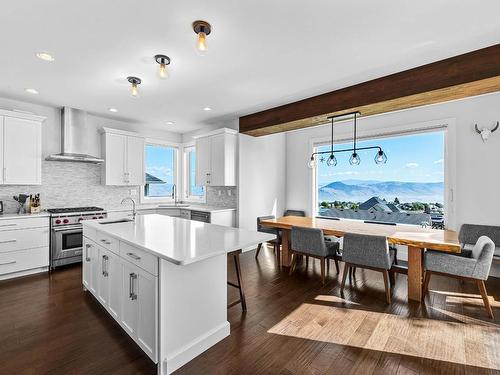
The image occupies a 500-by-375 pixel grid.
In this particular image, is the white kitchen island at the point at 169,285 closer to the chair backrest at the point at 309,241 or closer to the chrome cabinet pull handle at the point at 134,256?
the chrome cabinet pull handle at the point at 134,256

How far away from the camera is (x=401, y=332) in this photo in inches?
89.5

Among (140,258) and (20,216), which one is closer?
(140,258)

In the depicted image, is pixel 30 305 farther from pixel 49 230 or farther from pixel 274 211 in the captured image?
pixel 274 211

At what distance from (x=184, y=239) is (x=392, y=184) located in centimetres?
425

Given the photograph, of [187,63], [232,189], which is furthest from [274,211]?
[187,63]

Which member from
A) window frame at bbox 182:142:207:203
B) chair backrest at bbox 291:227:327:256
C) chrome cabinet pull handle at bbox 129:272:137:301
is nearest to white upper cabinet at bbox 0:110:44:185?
window frame at bbox 182:142:207:203

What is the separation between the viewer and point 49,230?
3811 millimetres

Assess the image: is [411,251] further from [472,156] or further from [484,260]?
[472,156]

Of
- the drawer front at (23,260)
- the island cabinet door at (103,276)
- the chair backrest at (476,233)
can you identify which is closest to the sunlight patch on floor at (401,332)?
the chair backrest at (476,233)

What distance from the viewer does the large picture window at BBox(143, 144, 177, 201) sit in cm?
570

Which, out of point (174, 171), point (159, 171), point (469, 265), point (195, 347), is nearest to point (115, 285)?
point (195, 347)

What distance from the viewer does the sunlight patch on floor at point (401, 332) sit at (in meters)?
1.99

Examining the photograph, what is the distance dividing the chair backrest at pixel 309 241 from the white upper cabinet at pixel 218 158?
1.81m

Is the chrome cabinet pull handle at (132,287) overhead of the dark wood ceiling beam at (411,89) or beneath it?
beneath
